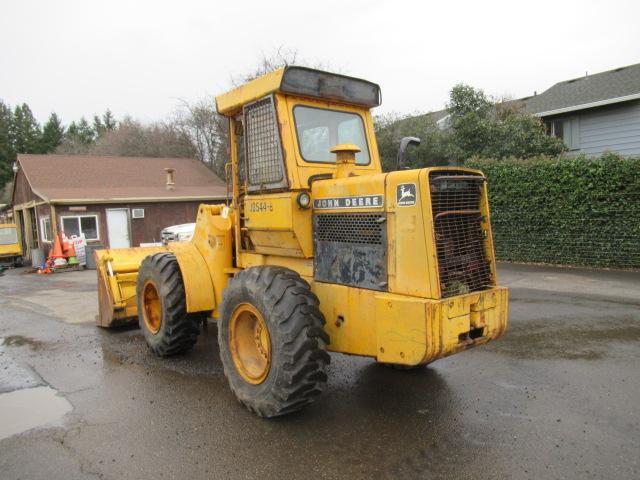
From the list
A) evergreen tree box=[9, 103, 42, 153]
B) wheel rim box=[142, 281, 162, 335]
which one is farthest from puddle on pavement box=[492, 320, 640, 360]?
evergreen tree box=[9, 103, 42, 153]

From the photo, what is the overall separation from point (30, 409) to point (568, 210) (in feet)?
36.6

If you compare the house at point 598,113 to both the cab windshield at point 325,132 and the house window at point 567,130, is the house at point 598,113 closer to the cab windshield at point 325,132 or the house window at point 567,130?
the house window at point 567,130

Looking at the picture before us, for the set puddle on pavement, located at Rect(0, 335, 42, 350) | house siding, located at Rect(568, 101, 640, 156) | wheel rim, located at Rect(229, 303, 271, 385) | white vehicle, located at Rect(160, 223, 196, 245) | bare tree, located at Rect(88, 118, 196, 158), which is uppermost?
bare tree, located at Rect(88, 118, 196, 158)

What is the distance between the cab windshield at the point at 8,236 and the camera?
803 inches

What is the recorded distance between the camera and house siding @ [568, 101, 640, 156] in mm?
15023

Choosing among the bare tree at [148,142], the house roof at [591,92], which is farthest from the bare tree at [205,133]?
the house roof at [591,92]

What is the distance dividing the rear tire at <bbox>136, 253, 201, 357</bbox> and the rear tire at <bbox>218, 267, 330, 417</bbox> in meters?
1.30

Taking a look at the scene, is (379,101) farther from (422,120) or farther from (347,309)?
(422,120)

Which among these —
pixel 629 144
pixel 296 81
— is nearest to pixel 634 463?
pixel 296 81

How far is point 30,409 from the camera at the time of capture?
4.61 m

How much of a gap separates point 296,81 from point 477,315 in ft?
8.02

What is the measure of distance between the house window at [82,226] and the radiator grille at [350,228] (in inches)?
694

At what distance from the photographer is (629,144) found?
15.2m

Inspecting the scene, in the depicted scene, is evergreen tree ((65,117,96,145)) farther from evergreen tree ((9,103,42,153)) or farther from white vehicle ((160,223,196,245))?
white vehicle ((160,223,196,245))
